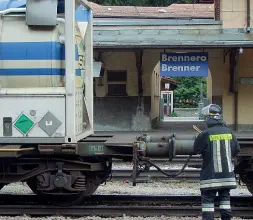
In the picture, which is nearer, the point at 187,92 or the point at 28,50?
the point at 28,50

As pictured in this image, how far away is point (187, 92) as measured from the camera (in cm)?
5819

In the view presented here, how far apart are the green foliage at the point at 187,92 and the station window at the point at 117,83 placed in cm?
3578

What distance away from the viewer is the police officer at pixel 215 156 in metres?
7.09

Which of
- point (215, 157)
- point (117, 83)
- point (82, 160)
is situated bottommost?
point (82, 160)

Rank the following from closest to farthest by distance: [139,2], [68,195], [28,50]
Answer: [28,50], [68,195], [139,2]

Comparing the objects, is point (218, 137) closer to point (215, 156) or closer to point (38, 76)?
point (215, 156)

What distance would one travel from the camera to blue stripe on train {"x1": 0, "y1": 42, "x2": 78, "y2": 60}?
791 cm

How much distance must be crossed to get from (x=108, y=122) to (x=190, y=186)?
9989 mm

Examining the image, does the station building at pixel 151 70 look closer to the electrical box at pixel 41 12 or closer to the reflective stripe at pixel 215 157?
the electrical box at pixel 41 12

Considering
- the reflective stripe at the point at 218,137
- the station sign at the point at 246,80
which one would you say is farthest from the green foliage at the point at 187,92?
the reflective stripe at the point at 218,137

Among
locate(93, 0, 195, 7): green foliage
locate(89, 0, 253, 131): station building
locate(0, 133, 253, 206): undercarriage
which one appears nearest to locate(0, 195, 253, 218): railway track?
locate(0, 133, 253, 206): undercarriage

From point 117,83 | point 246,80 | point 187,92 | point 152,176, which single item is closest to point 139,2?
point 187,92

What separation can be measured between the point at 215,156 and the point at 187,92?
51.4m

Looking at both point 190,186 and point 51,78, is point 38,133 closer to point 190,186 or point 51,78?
point 51,78
